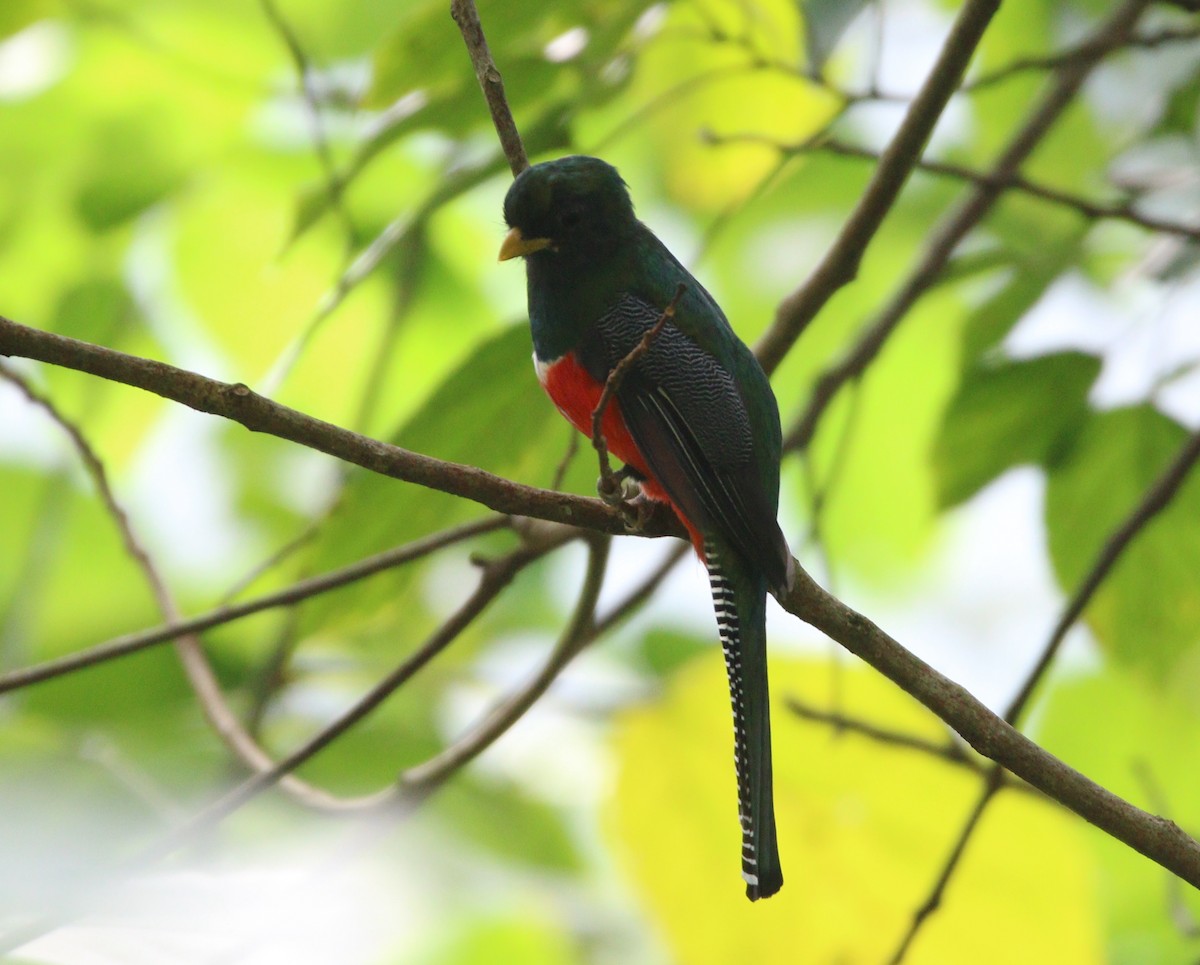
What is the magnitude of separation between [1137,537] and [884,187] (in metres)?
1.23

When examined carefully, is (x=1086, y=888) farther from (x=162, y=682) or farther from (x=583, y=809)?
(x=162, y=682)

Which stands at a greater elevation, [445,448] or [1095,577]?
[445,448]

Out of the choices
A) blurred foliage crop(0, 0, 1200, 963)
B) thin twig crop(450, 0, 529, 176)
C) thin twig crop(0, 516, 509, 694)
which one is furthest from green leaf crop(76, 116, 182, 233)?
thin twig crop(450, 0, 529, 176)

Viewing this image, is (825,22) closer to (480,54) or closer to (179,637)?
(480,54)

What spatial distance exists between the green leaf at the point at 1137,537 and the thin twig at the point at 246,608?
1.51 meters

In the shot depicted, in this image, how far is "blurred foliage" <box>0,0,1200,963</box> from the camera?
2887 mm

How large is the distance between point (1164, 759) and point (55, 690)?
2912 mm

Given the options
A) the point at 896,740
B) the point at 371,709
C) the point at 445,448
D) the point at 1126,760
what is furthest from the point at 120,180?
the point at 1126,760

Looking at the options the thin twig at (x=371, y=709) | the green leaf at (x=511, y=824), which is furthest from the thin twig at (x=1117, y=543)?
the green leaf at (x=511, y=824)

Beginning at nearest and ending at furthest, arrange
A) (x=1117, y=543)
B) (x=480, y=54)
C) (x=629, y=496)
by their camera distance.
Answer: (x=480, y=54)
(x=629, y=496)
(x=1117, y=543)

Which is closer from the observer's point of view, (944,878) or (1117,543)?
(944,878)

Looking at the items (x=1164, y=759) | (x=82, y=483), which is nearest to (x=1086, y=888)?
(x=1164, y=759)

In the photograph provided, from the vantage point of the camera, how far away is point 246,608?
2.54m

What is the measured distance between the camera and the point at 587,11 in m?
2.93
